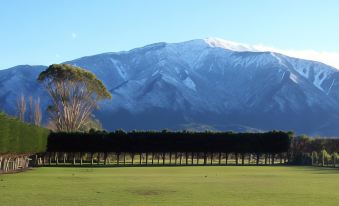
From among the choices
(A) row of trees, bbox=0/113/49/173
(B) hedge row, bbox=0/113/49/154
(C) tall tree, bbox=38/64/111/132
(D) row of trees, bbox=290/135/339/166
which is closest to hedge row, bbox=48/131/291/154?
(D) row of trees, bbox=290/135/339/166

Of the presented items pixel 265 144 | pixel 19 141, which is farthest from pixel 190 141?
pixel 19 141

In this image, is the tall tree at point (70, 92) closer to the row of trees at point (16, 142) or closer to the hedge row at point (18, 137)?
the hedge row at point (18, 137)

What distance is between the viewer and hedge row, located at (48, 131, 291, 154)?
9494 centimetres

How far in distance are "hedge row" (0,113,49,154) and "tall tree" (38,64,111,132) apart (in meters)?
17.6

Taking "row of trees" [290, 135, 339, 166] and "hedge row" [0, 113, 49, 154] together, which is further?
"row of trees" [290, 135, 339, 166]

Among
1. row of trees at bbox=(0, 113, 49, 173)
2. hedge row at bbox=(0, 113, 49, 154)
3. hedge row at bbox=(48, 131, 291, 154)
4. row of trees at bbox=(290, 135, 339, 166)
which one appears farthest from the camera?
row of trees at bbox=(290, 135, 339, 166)

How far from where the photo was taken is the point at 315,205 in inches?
885

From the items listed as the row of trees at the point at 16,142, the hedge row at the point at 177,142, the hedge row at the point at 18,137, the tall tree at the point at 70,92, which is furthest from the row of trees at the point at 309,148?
the row of trees at the point at 16,142

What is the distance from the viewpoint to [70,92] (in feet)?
334

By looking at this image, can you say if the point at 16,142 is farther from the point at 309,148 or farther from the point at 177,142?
the point at 309,148

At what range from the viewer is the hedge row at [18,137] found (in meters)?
55.9

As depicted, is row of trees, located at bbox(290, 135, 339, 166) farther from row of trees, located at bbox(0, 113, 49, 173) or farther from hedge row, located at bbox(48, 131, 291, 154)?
row of trees, located at bbox(0, 113, 49, 173)

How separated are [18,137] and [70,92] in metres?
38.4

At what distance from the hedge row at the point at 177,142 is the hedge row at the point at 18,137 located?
12.8 m
